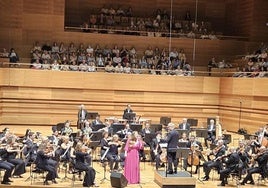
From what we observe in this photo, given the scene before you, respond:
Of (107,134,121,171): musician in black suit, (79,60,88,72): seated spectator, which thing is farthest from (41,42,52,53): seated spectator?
(107,134,121,171): musician in black suit

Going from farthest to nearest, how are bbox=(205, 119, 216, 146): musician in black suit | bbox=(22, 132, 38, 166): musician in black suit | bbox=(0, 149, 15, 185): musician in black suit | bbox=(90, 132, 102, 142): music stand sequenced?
bbox=(205, 119, 216, 146): musician in black suit
bbox=(90, 132, 102, 142): music stand
bbox=(22, 132, 38, 166): musician in black suit
bbox=(0, 149, 15, 185): musician in black suit

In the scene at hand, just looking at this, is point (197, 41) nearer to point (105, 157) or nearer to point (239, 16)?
point (239, 16)

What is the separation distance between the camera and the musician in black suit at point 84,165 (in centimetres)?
973

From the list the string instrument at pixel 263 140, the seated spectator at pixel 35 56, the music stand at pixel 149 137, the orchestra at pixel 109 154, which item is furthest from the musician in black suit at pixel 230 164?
the seated spectator at pixel 35 56

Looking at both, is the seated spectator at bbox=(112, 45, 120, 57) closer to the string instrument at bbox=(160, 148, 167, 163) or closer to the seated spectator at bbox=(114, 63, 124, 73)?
the seated spectator at bbox=(114, 63, 124, 73)

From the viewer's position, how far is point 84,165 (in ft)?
32.0

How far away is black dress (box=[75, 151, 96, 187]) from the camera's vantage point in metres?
9.73

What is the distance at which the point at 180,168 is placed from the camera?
39.2 feet

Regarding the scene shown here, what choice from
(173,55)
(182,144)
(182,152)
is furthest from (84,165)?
(173,55)

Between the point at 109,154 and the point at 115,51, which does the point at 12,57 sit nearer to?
the point at 115,51

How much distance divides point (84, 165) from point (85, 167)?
48 mm

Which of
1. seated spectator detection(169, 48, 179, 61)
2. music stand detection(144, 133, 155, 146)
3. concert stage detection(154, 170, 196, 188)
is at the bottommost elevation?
concert stage detection(154, 170, 196, 188)

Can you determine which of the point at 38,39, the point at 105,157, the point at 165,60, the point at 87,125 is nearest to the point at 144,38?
the point at 165,60

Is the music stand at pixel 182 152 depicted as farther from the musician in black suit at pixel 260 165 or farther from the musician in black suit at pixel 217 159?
the musician in black suit at pixel 260 165
